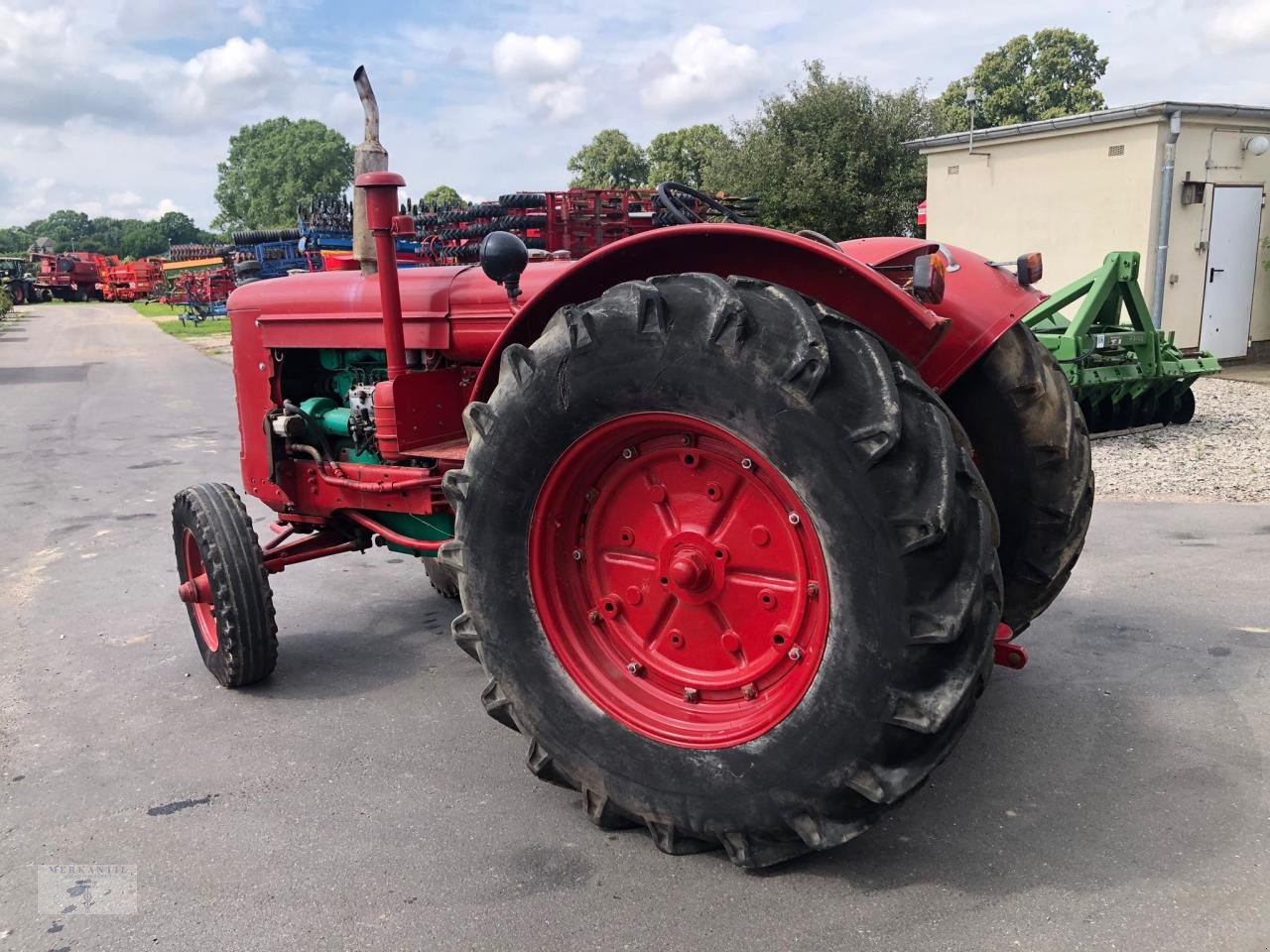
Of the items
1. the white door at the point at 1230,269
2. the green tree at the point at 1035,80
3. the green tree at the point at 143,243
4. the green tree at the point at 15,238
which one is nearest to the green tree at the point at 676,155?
the green tree at the point at 1035,80

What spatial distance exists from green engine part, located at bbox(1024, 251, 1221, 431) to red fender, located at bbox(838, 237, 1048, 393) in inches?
199

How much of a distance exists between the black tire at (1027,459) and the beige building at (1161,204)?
423 inches

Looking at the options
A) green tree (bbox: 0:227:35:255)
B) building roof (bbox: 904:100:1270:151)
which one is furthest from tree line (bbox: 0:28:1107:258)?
green tree (bbox: 0:227:35:255)

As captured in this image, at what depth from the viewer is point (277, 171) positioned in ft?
220

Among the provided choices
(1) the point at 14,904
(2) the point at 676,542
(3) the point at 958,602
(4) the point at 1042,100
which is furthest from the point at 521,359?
(4) the point at 1042,100

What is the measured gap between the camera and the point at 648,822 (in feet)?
7.64

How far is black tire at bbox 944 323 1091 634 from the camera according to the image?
2.97 meters

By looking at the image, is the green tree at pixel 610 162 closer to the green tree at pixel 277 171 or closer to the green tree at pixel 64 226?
the green tree at pixel 277 171

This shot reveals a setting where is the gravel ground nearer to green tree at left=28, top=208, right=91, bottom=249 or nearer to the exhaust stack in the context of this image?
the exhaust stack

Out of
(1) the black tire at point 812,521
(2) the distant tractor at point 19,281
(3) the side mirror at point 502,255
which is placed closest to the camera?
(1) the black tire at point 812,521

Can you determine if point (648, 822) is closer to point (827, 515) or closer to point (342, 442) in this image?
point (827, 515)

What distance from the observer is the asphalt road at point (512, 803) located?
7.11ft

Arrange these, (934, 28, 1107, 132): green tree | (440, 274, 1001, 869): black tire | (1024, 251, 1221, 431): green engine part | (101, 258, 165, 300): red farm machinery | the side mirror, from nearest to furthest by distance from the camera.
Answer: (440, 274, 1001, 869): black tire < the side mirror < (1024, 251, 1221, 431): green engine part < (934, 28, 1107, 132): green tree < (101, 258, 165, 300): red farm machinery

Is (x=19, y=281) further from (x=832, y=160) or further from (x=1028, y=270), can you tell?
(x=1028, y=270)
